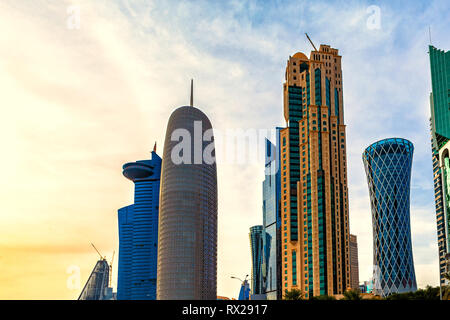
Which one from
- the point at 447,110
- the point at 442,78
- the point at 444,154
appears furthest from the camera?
the point at 442,78

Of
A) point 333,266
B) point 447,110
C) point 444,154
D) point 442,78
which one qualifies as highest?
point 442,78
